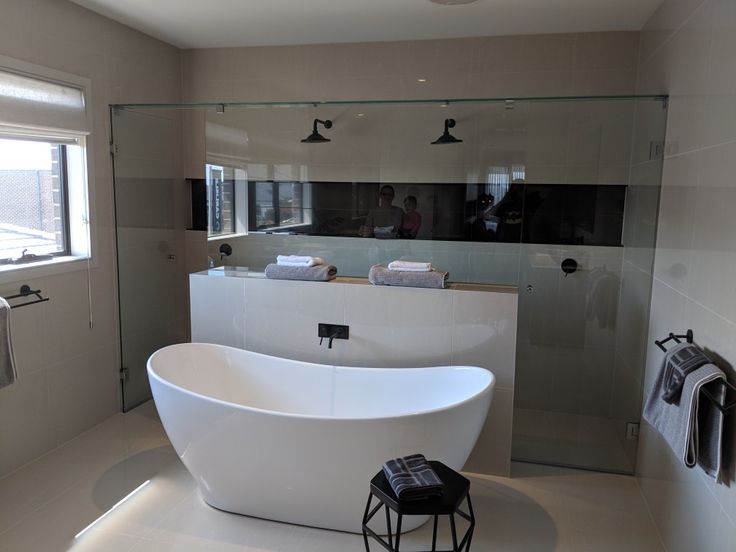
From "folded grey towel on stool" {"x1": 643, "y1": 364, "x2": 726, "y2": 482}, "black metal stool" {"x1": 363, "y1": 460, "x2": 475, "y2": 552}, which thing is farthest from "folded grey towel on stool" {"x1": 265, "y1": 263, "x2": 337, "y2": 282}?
"folded grey towel on stool" {"x1": 643, "y1": 364, "x2": 726, "y2": 482}

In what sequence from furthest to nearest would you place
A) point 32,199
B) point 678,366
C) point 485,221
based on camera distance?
point 485,221 < point 32,199 < point 678,366

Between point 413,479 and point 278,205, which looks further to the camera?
point 278,205

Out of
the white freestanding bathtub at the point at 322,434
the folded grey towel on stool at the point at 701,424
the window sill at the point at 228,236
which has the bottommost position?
the white freestanding bathtub at the point at 322,434

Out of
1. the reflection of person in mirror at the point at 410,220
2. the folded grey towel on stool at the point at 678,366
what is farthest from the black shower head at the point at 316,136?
the folded grey towel on stool at the point at 678,366

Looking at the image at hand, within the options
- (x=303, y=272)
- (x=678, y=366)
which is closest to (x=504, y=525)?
(x=678, y=366)

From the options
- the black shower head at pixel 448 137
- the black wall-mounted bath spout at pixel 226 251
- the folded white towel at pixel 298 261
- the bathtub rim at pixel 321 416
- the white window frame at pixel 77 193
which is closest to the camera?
the bathtub rim at pixel 321 416

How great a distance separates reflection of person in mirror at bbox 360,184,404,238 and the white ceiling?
109 centimetres

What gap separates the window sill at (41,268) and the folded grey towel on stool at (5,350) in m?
0.38

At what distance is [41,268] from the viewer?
329 centimetres

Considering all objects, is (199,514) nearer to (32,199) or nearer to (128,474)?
(128,474)

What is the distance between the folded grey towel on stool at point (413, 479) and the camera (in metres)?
1.95

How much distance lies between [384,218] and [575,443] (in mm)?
1912

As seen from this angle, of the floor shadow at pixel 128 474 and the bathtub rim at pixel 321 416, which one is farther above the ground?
the bathtub rim at pixel 321 416

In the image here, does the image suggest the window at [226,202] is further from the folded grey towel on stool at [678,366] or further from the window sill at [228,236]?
the folded grey towel on stool at [678,366]
